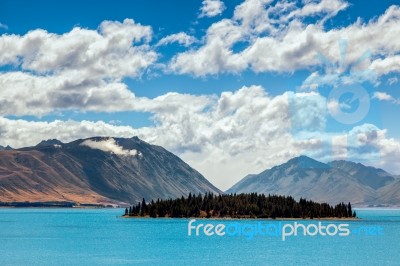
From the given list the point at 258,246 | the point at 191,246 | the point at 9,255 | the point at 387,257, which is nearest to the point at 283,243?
the point at 258,246

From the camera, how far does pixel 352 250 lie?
17138cm

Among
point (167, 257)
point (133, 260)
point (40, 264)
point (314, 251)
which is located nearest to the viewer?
point (40, 264)

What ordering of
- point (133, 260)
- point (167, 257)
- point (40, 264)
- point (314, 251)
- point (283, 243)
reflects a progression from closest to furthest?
point (40, 264) → point (133, 260) → point (167, 257) → point (314, 251) → point (283, 243)

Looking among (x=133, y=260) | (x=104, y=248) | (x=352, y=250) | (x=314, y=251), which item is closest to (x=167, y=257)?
(x=133, y=260)

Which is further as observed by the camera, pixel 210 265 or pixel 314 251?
pixel 314 251

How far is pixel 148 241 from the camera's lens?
19962 cm

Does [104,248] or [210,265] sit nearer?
[210,265]

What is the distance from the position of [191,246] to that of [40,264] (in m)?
60.6

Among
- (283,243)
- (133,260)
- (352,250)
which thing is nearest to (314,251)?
(352,250)

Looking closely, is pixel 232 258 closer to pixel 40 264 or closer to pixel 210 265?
pixel 210 265

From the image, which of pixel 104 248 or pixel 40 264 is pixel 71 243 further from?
pixel 40 264

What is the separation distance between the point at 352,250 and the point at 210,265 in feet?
184

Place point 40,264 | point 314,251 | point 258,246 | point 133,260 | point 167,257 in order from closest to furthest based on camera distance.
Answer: point 40,264 < point 133,260 < point 167,257 < point 314,251 < point 258,246

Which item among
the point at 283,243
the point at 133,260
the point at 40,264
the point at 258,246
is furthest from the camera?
the point at 283,243
